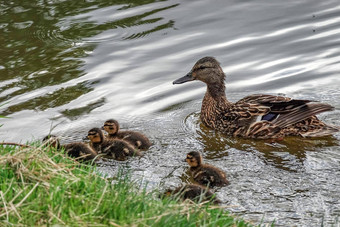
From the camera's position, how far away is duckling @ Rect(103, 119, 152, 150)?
20.3ft

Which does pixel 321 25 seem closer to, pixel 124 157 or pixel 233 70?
pixel 233 70

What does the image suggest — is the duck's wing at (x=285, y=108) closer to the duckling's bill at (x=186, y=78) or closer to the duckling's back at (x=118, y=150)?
the duckling's bill at (x=186, y=78)

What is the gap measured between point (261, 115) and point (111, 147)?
178 cm

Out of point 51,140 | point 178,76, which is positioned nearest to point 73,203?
point 51,140


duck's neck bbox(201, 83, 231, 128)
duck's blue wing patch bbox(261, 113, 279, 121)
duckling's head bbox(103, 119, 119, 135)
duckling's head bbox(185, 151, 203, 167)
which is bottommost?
duck's blue wing patch bbox(261, 113, 279, 121)

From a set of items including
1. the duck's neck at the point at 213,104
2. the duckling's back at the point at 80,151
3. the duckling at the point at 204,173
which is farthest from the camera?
the duck's neck at the point at 213,104

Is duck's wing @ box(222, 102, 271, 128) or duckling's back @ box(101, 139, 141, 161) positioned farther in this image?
duck's wing @ box(222, 102, 271, 128)

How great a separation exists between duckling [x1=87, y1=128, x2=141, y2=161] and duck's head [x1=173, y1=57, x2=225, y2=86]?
1.54m

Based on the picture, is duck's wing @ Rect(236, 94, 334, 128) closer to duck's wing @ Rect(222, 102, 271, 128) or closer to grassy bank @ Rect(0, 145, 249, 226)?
duck's wing @ Rect(222, 102, 271, 128)

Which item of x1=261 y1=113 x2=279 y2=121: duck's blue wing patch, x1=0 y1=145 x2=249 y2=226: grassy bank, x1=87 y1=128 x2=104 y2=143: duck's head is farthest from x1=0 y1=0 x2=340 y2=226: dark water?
x1=0 y1=145 x2=249 y2=226: grassy bank

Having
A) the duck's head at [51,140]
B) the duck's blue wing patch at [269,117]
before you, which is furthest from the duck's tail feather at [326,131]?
the duck's head at [51,140]

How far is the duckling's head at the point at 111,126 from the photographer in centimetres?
639

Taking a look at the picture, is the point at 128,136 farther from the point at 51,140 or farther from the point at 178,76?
the point at 178,76

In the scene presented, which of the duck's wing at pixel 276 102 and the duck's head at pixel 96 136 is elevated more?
the duck's head at pixel 96 136
